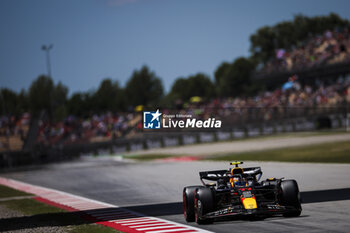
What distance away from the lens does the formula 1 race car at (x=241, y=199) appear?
961 cm

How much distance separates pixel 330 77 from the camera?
57.2 meters

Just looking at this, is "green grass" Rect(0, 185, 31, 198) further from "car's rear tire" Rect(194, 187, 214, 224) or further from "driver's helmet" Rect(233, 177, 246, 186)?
"driver's helmet" Rect(233, 177, 246, 186)

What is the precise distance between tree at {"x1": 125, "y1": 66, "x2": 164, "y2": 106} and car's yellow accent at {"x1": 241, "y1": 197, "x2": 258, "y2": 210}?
79687mm

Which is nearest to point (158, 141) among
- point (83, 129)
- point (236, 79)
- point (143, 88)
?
point (83, 129)

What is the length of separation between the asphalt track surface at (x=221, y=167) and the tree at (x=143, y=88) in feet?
203

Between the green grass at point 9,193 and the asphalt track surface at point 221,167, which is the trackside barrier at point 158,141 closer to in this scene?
the asphalt track surface at point 221,167

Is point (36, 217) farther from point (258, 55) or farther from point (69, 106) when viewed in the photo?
point (258, 55)

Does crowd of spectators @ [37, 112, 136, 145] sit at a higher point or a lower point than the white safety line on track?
higher

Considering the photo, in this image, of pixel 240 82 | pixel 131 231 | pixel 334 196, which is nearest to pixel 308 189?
pixel 334 196

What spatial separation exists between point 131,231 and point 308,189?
6982mm


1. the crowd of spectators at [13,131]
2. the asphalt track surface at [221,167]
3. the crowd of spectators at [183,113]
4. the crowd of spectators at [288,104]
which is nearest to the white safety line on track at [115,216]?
the asphalt track surface at [221,167]

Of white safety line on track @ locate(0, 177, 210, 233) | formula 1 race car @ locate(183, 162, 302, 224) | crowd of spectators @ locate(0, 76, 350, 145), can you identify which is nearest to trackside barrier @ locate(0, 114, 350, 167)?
crowd of spectators @ locate(0, 76, 350, 145)

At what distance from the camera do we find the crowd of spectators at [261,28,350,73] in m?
55.2

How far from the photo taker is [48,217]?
1347cm
